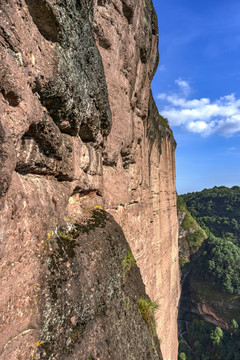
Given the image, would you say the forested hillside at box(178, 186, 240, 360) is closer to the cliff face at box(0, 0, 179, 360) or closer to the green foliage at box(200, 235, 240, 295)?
the green foliage at box(200, 235, 240, 295)

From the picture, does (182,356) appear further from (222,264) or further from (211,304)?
(222,264)

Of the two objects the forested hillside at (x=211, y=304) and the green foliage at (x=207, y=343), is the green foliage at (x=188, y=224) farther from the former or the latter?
the green foliage at (x=207, y=343)

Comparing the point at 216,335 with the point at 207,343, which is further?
the point at 207,343

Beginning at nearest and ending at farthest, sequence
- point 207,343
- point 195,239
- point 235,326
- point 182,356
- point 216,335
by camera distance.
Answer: point 182,356 < point 235,326 < point 216,335 < point 207,343 < point 195,239

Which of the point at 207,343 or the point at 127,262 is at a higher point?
the point at 127,262

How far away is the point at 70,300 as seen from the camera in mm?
2285

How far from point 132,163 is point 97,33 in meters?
3.40

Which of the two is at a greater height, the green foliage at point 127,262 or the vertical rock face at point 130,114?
the vertical rock face at point 130,114

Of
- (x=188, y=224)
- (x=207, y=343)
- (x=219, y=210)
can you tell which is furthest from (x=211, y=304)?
(x=219, y=210)

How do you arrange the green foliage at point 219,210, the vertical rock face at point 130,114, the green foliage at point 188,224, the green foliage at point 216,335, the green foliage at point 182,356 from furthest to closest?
the green foliage at point 219,210
the green foliage at point 188,224
the green foliage at point 216,335
the green foliage at point 182,356
the vertical rock face at point 130,114

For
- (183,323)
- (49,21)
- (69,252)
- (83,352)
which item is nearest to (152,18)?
(49,21)

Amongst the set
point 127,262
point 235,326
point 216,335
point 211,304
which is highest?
point 127,262

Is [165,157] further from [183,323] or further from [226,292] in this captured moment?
[183,323]

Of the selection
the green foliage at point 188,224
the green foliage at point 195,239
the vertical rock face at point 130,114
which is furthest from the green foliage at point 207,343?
the vertical rock face at point 130,114
